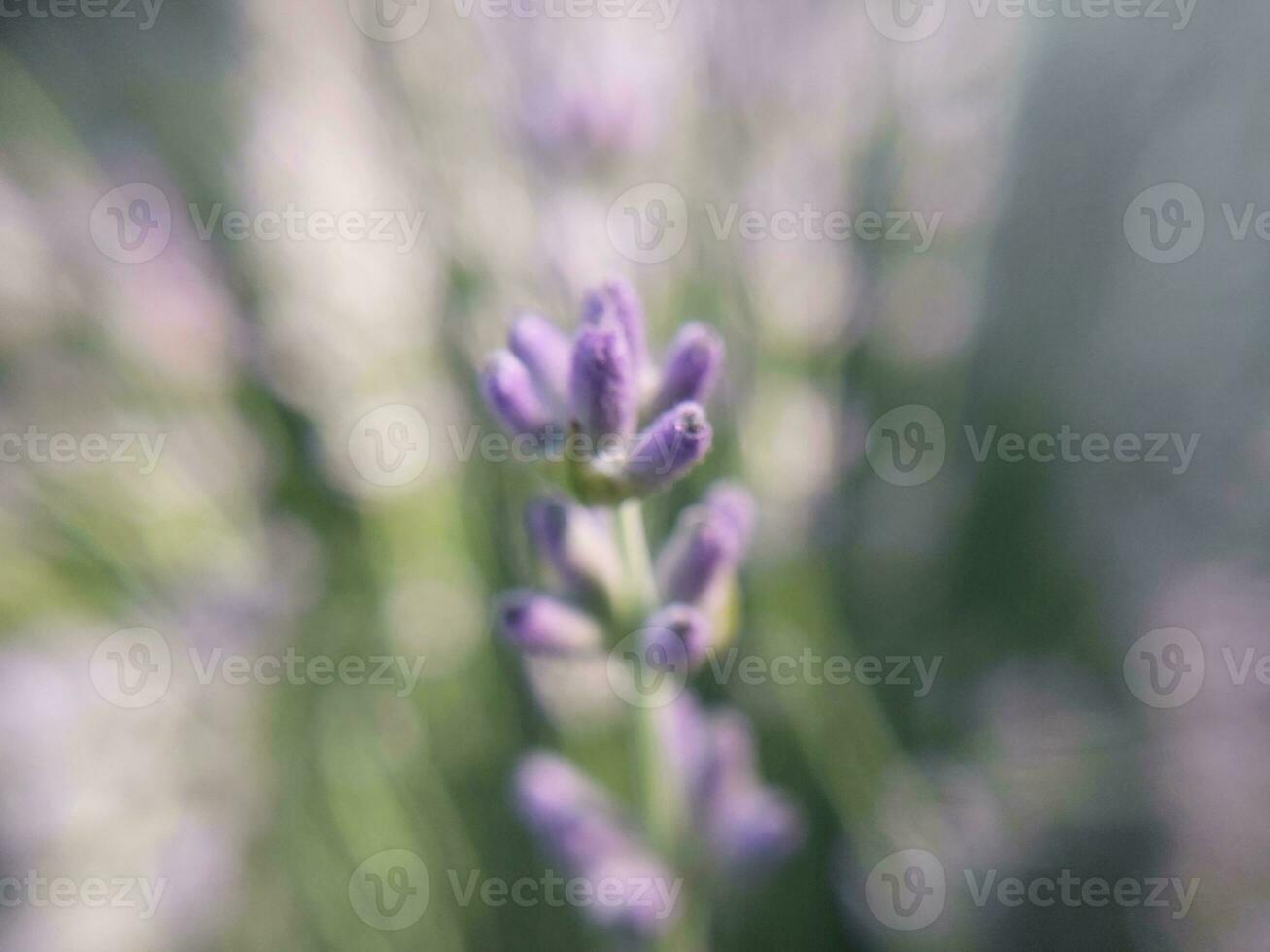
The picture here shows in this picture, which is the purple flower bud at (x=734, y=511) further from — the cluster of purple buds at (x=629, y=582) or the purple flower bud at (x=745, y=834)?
the purple flower bud at (x=745, y=834)


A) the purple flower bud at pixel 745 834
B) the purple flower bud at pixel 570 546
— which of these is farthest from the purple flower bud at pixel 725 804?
the purple flower bud at pixel 570 546

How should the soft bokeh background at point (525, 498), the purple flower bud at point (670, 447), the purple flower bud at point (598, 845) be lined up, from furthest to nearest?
the soft bokeh background at point (525, 498), the purple flower bud at point (598, 845), the purple flower bud at point (670, 447)

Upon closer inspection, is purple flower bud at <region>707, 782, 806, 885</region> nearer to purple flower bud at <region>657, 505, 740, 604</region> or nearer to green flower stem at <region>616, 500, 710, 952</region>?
Answer: green flower stem at <region>616, 500, 710, 952</region>

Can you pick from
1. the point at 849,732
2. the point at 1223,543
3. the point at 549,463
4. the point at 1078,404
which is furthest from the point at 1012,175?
the point at 549,463

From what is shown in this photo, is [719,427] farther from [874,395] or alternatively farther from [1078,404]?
[1078,404]

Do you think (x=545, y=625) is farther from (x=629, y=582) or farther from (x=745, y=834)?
(x=745, y=834)

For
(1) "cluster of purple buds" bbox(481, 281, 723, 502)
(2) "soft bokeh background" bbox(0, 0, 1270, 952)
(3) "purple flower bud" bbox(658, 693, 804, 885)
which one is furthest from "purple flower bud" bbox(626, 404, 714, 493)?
(2) "soft bokeh background" bbox(0, 0, 1270, 952)
